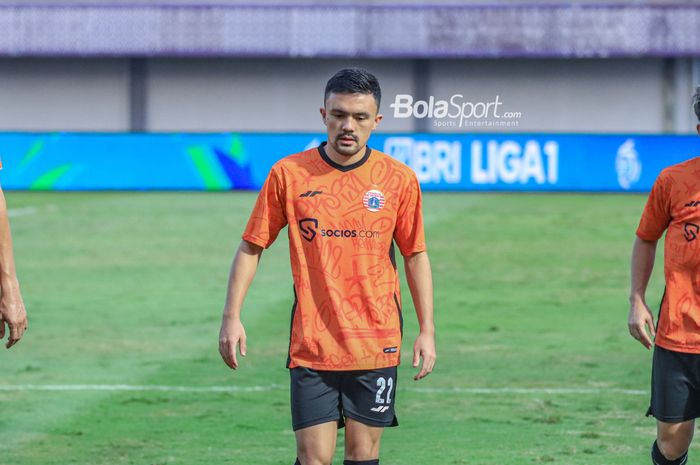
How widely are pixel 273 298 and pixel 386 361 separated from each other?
8701 millimetres

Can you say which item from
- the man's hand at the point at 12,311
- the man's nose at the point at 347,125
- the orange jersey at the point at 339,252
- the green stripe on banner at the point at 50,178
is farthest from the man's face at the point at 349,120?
the green stripe on banner at the point at 50,178

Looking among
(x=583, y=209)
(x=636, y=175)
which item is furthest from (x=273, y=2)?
(x=583, y=209)

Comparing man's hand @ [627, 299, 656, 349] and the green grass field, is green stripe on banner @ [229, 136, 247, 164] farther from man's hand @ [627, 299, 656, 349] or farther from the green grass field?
man's hand @ [627, 299, 656, 349]

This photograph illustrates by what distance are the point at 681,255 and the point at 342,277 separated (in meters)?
1.49

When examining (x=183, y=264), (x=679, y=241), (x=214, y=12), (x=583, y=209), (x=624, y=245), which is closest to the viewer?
(x=679, y=241)

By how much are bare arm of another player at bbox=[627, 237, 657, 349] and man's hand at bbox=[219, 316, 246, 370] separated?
1.73 meters

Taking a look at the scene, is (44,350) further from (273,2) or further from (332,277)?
(273,2)

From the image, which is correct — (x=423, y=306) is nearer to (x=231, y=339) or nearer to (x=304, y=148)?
(x=231, y=339)

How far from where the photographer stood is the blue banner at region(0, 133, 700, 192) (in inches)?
1153

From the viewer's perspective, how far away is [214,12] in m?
39.2

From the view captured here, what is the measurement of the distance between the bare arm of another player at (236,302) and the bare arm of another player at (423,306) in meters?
0.63

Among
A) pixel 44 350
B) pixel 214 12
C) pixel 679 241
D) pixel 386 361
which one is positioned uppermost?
pixel 214 12

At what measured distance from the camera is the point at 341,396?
5773mm

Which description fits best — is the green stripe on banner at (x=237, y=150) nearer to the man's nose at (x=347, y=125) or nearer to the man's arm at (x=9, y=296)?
the man's arm at (x=9, y=296)
